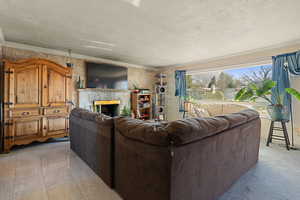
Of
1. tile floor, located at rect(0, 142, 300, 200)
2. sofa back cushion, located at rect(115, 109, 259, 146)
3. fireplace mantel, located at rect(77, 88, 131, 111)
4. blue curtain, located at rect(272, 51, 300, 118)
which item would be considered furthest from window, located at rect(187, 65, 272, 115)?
sofa back cushion, located at rect(115, 109, 259, 146)

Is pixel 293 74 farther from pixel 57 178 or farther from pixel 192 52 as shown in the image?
pixel 57 178

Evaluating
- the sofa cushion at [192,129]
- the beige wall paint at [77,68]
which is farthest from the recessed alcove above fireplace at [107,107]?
the sofa cushion at [192,129]

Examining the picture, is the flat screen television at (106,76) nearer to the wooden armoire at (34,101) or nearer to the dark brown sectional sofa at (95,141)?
the wooden armoire at (34,101)

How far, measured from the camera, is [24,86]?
275 centimetres

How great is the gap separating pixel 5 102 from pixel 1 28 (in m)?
1.31

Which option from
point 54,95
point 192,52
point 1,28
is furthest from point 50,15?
point 192,52

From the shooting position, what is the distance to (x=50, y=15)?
82.6 inches

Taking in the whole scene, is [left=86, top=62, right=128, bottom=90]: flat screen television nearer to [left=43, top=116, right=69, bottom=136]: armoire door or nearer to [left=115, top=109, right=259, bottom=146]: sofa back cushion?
[left=43, top=116, right=69, bottom=136]: armoire door

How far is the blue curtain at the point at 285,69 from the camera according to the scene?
3.04m

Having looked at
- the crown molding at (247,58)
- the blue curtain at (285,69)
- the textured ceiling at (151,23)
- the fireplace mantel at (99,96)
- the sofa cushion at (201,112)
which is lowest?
the sofa cushion at (201,112)

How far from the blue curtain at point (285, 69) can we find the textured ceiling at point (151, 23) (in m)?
0.39

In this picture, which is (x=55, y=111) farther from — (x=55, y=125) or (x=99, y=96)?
(x=99, y=96)

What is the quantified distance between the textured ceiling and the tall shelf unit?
2.22 metres

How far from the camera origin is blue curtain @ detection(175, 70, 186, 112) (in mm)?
5418
